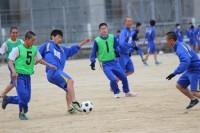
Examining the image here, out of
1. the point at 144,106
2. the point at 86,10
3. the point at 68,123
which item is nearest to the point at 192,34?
the point at 86,10

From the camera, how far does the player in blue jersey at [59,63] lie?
12.5 meters

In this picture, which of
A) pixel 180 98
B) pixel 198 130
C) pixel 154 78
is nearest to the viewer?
pixel 198 130

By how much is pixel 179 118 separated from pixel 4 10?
1023 inches

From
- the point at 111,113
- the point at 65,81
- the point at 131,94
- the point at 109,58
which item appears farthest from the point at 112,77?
the point at 111,113

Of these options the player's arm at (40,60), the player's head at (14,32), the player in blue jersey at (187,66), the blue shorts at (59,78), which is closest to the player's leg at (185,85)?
the player in blue jersey at (187,66)

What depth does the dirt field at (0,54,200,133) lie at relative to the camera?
10359mm

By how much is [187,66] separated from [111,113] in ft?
6.24

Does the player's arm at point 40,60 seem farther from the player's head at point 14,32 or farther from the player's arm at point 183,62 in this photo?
the player's head at point 14,32

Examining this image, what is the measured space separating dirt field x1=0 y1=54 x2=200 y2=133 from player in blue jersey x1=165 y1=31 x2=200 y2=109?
42cm

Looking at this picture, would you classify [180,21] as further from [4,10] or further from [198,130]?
[198,130]

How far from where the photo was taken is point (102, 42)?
15.3 m

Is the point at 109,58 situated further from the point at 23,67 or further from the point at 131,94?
the point at 23,67

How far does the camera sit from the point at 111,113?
40.1ft

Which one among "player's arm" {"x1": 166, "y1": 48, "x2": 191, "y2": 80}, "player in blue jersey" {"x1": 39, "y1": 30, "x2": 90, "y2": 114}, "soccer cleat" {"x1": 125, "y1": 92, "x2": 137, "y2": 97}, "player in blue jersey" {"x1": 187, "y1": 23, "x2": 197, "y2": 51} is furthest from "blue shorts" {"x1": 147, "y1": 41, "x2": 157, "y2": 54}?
"player's arm" {"x1": 166, "y1": 48, "x2": 191, "y2": 80}
